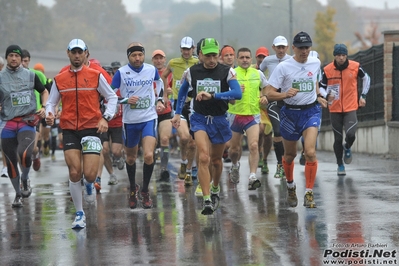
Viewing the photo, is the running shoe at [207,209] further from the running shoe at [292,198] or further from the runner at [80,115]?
the runner at [80,115]

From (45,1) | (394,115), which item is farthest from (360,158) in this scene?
(45,1)

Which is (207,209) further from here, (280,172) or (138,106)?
(280,172)

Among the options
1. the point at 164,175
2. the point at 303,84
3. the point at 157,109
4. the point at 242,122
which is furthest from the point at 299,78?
the point at 164,175

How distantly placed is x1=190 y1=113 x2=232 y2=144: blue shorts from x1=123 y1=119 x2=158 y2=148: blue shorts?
1147mm

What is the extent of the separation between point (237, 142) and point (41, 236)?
5.34 meters

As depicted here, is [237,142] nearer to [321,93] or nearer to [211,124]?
[321,93]

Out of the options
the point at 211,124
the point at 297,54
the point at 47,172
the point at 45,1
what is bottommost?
the point at 47,172

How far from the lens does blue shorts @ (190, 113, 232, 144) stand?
37.7 ft

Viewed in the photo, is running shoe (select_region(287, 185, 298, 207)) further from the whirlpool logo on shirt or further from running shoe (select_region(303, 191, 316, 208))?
the whirlpool logo on shirt

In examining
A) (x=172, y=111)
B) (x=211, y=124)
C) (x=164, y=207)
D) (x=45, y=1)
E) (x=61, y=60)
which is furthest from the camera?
(x=45, y=1)

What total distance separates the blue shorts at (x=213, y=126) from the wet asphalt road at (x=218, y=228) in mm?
874

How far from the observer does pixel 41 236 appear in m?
10.1

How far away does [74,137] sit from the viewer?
10.9 meters

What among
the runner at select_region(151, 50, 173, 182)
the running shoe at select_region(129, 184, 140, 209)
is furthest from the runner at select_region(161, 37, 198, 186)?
the running shoe at select_region(129, 184, 140, 209)
